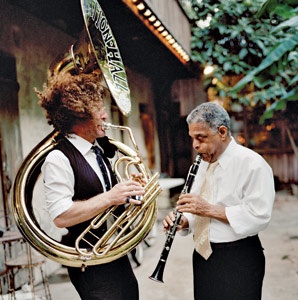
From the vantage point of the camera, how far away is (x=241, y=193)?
1.76 m

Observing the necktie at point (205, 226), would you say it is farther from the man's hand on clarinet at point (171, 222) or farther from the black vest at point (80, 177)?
the black vest at point (80, 177)

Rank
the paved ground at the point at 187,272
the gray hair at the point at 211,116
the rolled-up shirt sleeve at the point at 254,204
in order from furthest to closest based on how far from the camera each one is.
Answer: the paved ground at the point at 187,272 < the gray hair at the point at 211,116 < the rolled-up shirt sleeve at the point at 254,204

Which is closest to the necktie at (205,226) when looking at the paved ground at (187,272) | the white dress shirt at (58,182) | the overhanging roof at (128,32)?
the white dress shirt at (58,182)

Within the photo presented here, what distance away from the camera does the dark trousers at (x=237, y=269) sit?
1.84 meters

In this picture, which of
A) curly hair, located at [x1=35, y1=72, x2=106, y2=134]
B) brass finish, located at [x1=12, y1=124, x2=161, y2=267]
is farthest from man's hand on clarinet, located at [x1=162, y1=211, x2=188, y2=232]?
curly hair, located at [x1=35, y1=72, x2=106, y2=134]

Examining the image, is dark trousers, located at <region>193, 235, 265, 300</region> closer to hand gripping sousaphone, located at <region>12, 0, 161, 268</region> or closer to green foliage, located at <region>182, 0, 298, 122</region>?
hand gripping sousaphone, located at <region>12, 0, 161, 268</region>

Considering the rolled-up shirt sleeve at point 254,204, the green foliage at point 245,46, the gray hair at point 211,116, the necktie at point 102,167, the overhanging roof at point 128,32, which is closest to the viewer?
the rolled-up shirt sleeve at point 254,204

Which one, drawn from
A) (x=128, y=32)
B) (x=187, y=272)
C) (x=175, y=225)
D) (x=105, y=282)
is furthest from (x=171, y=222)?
(x=128, y=32)

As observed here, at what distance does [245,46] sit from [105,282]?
383 centimetres

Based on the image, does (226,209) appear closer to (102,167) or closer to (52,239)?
(102,167)

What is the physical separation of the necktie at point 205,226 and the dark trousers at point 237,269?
3cm

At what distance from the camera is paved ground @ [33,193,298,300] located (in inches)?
124

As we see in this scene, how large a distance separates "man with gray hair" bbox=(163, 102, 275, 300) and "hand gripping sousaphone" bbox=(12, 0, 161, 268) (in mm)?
178

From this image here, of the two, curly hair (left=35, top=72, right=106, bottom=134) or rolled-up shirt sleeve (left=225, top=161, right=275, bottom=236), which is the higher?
curly hair (left=35, top=72, right=106, bottom=134)
